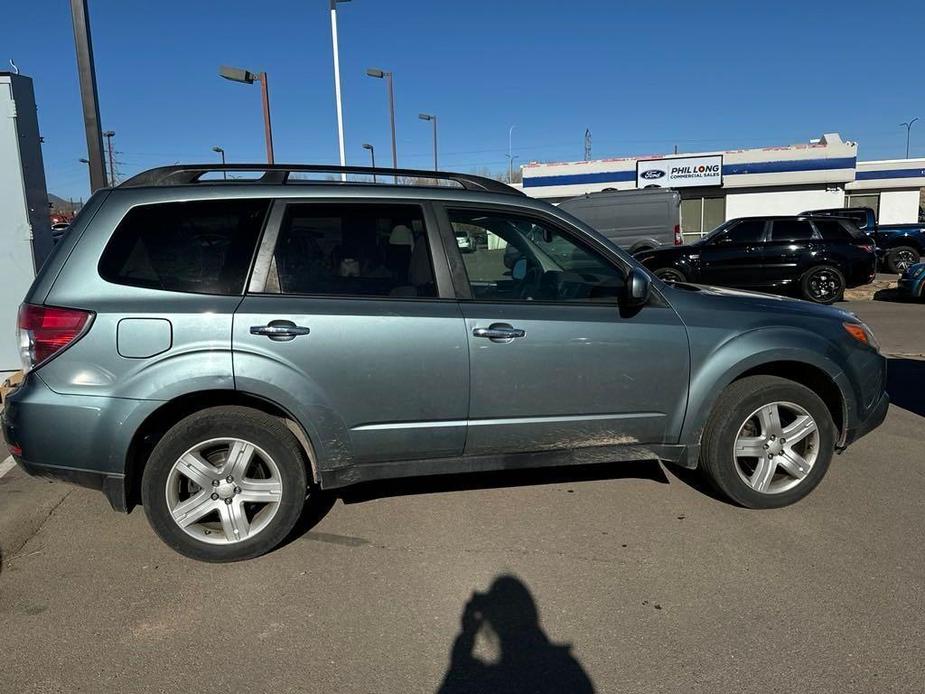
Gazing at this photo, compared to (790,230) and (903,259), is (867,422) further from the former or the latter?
(903,259)

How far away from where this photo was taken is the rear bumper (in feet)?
10.4

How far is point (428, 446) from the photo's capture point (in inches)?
140

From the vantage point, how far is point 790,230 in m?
13.8

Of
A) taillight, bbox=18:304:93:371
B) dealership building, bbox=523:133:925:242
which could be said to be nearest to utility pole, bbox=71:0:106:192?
taillight, bbox=18:304:93:371

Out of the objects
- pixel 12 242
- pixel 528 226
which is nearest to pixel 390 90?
pixel 12 242

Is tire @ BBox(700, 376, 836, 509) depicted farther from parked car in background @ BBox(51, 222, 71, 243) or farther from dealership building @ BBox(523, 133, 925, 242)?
dealership building @ BBox(523, 133, 925, 242)

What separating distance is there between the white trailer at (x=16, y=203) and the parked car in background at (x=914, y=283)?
14857mm

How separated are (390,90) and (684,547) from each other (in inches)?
947

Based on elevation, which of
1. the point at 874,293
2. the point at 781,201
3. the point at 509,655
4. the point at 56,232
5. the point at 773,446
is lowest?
the point at 509,655

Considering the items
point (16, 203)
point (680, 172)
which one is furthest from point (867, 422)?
point (680, 172)

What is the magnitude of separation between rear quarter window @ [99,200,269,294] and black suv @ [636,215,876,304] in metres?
11.4

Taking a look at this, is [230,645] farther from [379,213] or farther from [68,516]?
[379,213]

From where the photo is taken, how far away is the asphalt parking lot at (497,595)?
8.59 ft

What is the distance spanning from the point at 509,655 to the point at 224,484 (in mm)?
1615
